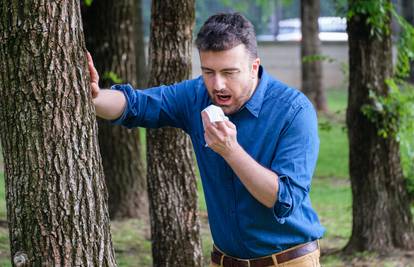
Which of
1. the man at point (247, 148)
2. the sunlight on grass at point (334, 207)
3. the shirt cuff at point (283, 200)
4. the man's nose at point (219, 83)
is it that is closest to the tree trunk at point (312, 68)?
the sunlight on grass at point (334, 207)

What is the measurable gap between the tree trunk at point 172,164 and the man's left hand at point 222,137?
321cm

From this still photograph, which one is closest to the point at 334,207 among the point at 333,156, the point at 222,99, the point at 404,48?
the point at 404,48

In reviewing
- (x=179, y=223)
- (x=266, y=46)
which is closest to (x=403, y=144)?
(x=179, y=223)

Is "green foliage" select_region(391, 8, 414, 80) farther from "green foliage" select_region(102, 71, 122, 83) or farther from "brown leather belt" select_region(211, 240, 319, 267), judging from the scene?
"brown leather belt" select_region(211, 240, 319, 267)

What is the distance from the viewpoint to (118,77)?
33.9 feet

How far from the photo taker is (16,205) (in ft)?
13.1

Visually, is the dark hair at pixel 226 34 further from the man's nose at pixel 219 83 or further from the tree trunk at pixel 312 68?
the tree trunk at pixel 312 68

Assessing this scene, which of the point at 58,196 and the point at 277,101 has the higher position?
the point at 277,101

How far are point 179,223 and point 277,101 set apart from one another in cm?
313

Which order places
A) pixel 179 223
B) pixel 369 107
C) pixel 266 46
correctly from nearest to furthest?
1. pixel 179 223
2. pixel 369 107
3. pixel 266 46

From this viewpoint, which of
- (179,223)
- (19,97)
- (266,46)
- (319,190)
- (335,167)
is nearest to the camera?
(19,97)

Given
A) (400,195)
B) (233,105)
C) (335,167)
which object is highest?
(233,105)

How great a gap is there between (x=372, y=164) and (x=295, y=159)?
4.95 meters

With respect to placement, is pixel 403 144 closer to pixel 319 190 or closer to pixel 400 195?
pixel 400 195
